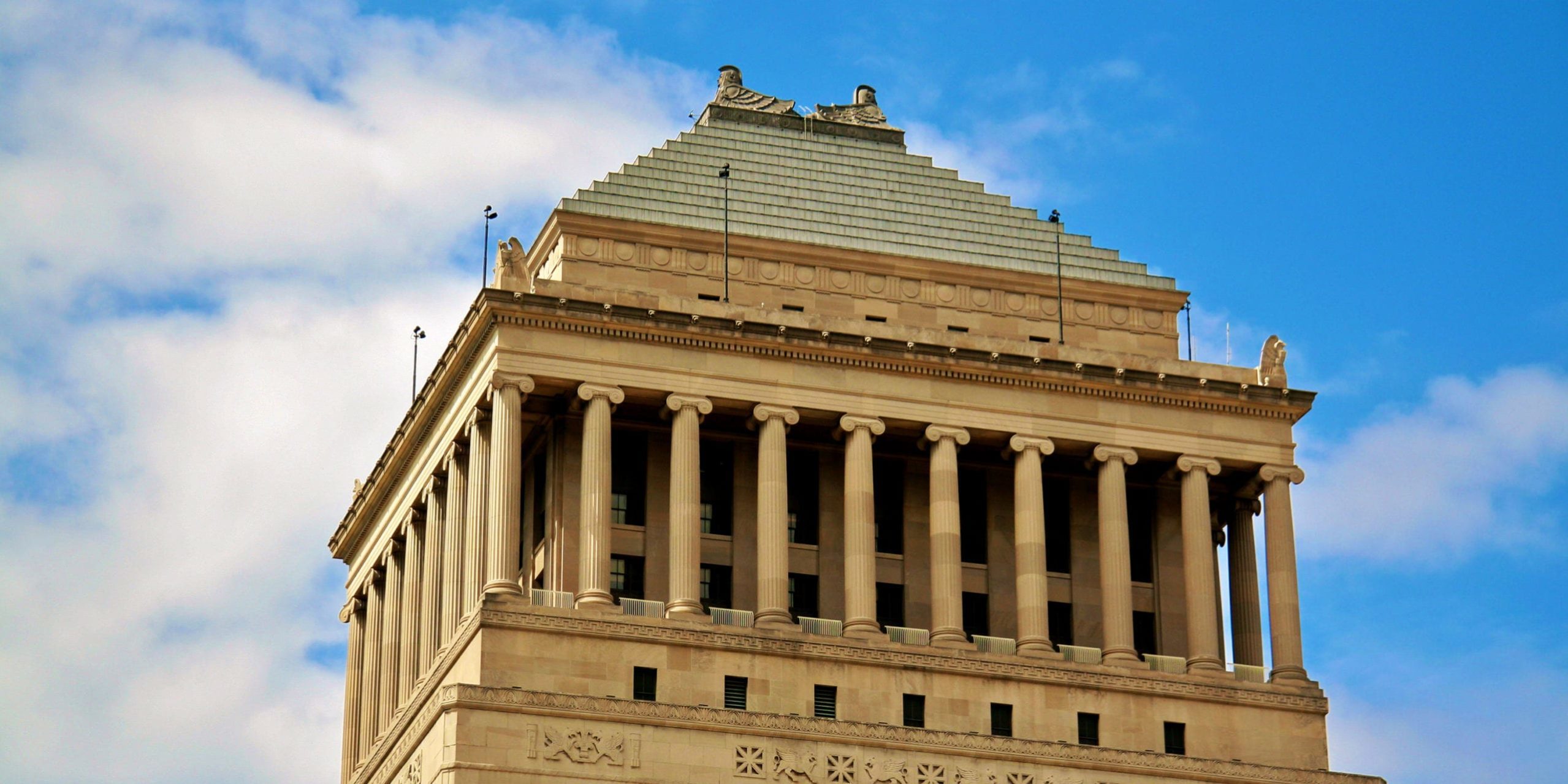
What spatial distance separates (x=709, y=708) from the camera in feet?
331

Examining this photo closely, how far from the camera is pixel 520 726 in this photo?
99.1m

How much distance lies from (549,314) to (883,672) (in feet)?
45.2

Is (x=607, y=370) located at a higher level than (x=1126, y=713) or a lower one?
higher

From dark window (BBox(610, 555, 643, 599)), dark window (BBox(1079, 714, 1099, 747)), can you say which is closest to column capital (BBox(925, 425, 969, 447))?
dark window (BBox(1079, 714, 1099, 747))

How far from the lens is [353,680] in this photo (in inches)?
4744

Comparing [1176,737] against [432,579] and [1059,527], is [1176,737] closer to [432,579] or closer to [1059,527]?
[1059,527]

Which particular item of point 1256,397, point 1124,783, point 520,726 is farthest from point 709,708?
point 1256,397

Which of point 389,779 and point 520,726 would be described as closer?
point 520,726

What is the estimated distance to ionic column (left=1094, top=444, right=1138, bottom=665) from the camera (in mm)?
107125

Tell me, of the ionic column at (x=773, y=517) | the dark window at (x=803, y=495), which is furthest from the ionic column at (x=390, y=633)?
the ionic column at (x=773, y=517)

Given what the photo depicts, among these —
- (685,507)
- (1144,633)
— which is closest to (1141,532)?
(1144,633)

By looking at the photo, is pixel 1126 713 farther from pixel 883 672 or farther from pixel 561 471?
pixel 561 471

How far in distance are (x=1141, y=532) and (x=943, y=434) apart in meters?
8.01

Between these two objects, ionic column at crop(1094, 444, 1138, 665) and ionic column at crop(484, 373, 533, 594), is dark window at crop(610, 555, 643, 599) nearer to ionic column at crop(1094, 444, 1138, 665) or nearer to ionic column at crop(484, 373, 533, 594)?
ionic column at crop(484, 373, 533, 594)
